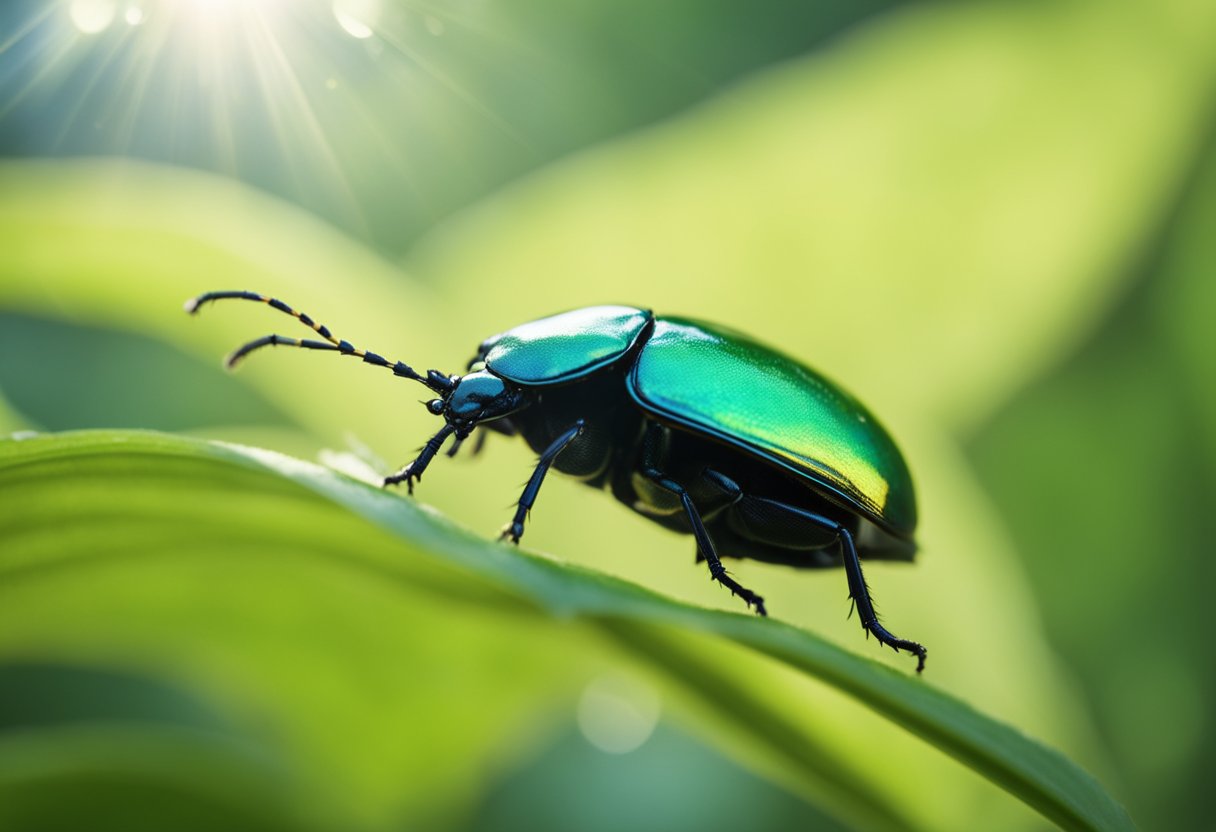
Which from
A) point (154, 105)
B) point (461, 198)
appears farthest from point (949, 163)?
point (154, 105)

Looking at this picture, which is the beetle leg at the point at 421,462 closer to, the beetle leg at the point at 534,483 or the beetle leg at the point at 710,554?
the beetle leg at the point at 534,483

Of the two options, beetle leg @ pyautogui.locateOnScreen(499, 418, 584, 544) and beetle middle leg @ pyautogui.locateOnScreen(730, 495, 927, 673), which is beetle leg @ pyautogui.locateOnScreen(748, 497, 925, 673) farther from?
beetle leg @ pyautogui.locateOnScreen(499, 418, 584, 544)

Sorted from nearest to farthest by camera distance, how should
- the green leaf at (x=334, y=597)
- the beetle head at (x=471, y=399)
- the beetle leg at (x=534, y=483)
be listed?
the green leaf at (x=334, y=597)
the beetle leg at (x=534, y=483)
the beetle head at (x=471, y=399)

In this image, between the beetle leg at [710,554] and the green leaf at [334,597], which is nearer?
the green leaf at [334,597]

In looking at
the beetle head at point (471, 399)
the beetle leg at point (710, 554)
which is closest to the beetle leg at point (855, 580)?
the beetle leg at point (710, 554)

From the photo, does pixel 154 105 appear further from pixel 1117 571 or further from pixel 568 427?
pixel 1117 571

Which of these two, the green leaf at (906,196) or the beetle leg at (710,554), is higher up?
the green leaf at (906,196)

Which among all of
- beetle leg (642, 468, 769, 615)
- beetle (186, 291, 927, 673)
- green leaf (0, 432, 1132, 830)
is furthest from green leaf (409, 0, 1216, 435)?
green leaf (0, 432, 1132, 830)

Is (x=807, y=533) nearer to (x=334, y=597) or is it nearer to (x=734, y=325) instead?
(x=734, y=325)
